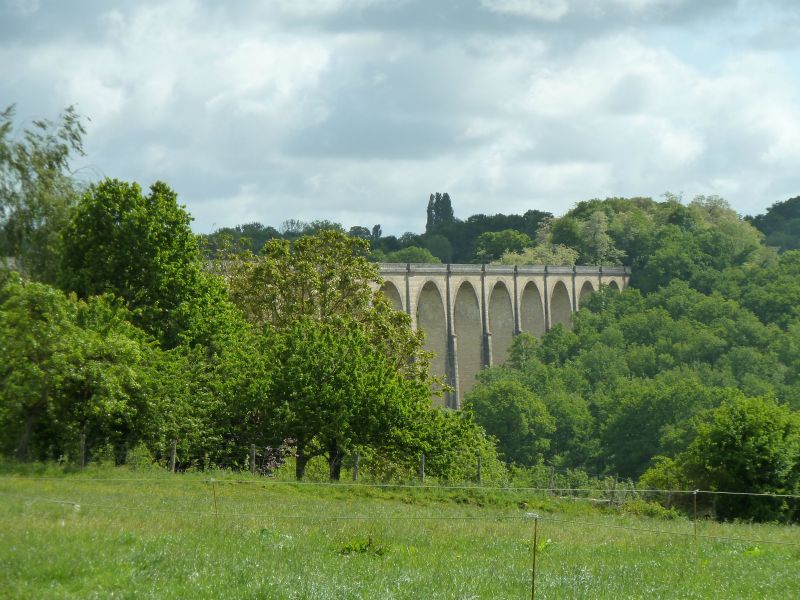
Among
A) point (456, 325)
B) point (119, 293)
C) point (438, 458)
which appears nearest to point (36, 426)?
point (119, 293)

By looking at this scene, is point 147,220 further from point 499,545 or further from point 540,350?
point 540,350

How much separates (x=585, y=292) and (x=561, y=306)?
3.96 metres

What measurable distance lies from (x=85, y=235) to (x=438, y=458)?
1292 cm

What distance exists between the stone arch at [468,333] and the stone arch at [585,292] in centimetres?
2061

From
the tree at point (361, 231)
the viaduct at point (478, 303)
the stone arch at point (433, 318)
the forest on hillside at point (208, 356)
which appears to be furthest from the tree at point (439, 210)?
the forest on hillside at point (208, 356)

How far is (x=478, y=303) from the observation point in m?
101

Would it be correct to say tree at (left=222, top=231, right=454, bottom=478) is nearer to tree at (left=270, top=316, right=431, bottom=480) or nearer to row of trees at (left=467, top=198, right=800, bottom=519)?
tree at (left=270, top=316, right=431, bottom=480)

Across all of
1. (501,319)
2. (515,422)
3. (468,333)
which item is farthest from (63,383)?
(501,319)

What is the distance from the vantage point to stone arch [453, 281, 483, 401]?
3964 inches

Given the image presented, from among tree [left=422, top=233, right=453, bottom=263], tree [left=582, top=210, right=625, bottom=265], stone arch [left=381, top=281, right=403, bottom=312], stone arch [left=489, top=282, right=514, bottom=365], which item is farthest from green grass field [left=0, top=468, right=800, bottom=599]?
tree [left=422, top=233, right=453, bottom=263]

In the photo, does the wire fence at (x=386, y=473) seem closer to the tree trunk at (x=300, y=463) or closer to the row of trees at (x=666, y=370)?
the tree trunk at (x=300, y=463)

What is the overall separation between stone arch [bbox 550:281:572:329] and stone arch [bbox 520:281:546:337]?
3.97 meters

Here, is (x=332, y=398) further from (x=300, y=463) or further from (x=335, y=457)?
(x=300, y=463)

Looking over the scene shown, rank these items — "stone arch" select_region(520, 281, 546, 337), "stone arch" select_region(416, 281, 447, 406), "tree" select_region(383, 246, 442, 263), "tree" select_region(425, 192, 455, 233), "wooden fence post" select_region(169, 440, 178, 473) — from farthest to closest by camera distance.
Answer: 1. "tree" select_region(425, 192, 455, 233)
2. "tree" select_region(383, 246, 442, 263)
3. "stone arch" select_region(520, 281, 546, 337)
4. "stone arch" select_region(416, 281, 447, 406)
5. "wooden fence post" select_region(169, 440, 178, 473)
